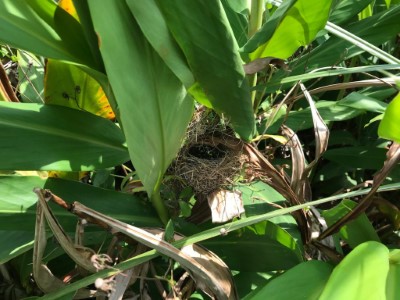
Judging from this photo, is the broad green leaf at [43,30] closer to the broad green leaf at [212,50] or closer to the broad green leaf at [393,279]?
the broad green leaf at [212,50]

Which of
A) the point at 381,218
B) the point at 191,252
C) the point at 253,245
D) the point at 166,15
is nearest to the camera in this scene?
the point at 166,15

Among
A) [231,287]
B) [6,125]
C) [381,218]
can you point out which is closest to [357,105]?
[381,218]

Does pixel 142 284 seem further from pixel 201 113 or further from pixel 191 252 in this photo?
pixel 201 113

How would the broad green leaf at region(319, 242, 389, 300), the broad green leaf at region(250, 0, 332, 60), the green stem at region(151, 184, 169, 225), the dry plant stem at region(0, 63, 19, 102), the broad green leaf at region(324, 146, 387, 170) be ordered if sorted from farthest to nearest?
the broad green leaf at region(324, 146, 387, 170)
the dry plant stem at region(0, 63, 19, 102)
the green stem at region(151, 184, 169, 225)
the broad green leaf at region(250, 0, 332, 60)
the broad green leaf at region(319, 242, 389, 300)

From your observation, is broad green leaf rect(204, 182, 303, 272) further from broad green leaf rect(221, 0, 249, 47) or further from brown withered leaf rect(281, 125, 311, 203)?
broad green leaf rect(221, 0, 249, 47)

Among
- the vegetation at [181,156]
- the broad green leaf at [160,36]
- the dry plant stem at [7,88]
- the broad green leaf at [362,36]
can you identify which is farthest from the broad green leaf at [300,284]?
the dry plant stem at [7,88]

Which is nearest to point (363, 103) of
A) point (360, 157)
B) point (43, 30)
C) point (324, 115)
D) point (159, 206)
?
point (324, 115)

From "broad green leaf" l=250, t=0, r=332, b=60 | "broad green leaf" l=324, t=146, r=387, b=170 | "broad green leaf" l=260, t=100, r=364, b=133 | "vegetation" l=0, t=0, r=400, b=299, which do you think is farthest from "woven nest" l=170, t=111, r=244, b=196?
"broad green leaf" l=324, t=146, r=387, b=170
